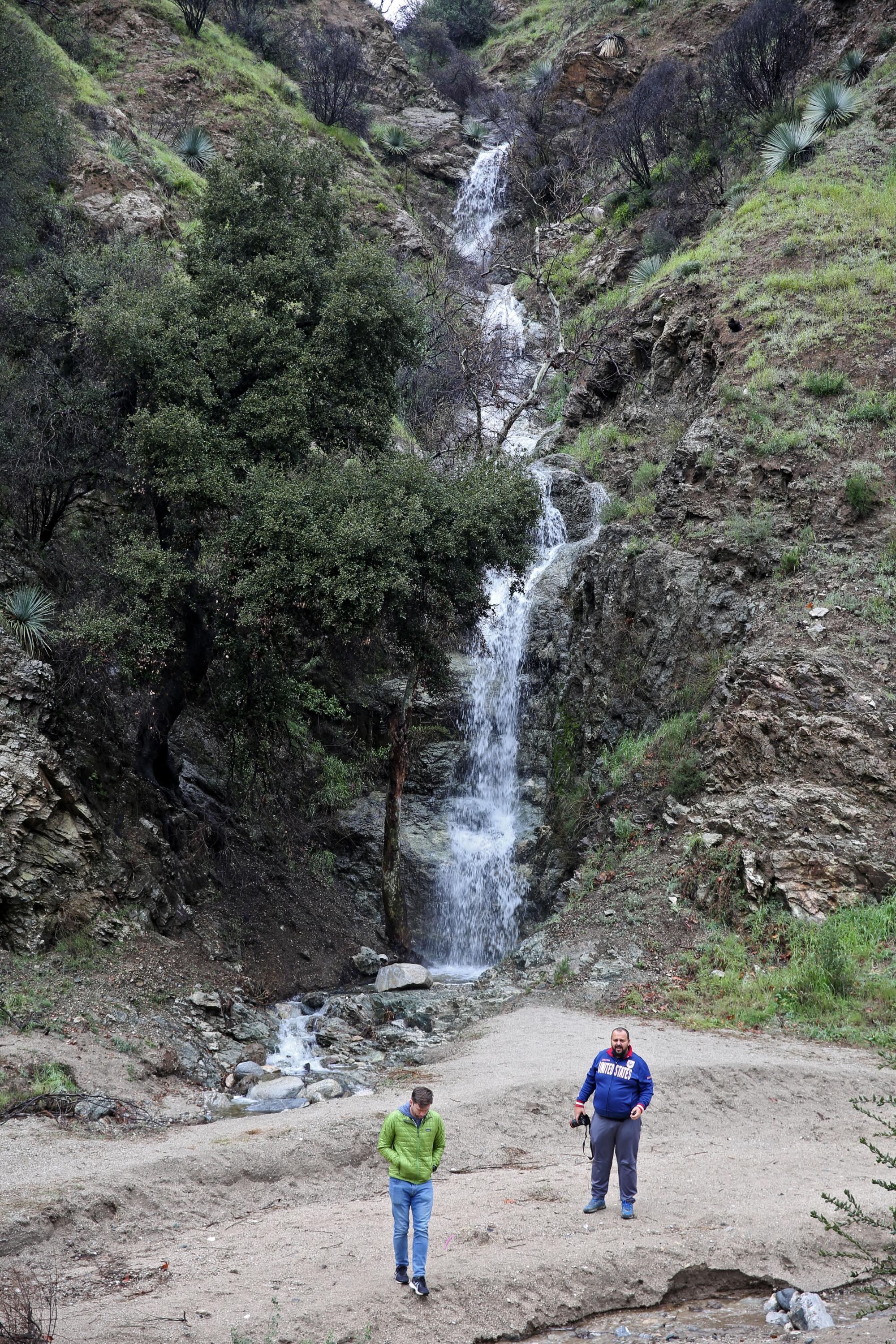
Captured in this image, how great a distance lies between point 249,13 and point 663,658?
40.4 m

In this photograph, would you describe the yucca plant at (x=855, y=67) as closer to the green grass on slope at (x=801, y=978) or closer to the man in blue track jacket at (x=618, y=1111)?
the green grass on slope at (x=801, y=978)

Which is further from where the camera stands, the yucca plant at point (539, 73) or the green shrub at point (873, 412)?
the yucca plant at point (539, 73)

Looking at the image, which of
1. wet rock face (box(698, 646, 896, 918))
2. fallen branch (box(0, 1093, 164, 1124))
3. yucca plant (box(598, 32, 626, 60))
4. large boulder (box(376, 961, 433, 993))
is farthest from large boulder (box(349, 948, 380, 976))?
yucca plant (box(598, 32, 626, 60))

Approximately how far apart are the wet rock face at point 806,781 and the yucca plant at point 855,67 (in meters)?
21.8

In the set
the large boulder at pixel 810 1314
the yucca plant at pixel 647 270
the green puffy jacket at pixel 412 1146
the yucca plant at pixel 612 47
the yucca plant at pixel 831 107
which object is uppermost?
the yucca plant at pixel 612 47

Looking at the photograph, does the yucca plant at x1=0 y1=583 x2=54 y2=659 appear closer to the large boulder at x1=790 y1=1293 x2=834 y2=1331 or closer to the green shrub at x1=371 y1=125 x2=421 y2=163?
the large boulder at x1=790 y1=1293 x2=834 y2=1331

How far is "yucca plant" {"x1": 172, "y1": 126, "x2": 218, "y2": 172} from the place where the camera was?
29.5 m

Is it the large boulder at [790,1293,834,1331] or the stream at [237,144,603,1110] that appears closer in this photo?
the large boulder at [790,1293,834,1331]

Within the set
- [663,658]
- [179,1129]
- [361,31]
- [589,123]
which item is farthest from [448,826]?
[361,31]

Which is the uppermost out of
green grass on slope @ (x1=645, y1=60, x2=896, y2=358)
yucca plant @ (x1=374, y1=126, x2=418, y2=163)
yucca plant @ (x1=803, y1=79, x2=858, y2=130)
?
yucca plant @ (x1=374, y1=126, x2=418, y2=163)

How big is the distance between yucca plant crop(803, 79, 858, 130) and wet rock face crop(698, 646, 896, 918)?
19279 millimetres

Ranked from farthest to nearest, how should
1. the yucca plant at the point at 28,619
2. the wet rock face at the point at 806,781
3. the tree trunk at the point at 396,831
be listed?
the tree trunk at the point at 396,831, the yucca plant at the point at 28,619, the wet rock face at the point at 806,781

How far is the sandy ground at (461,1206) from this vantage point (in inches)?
221

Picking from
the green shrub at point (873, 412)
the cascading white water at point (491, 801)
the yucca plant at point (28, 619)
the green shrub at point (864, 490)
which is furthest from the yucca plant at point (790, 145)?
the yucca plant at point (28, 619)
